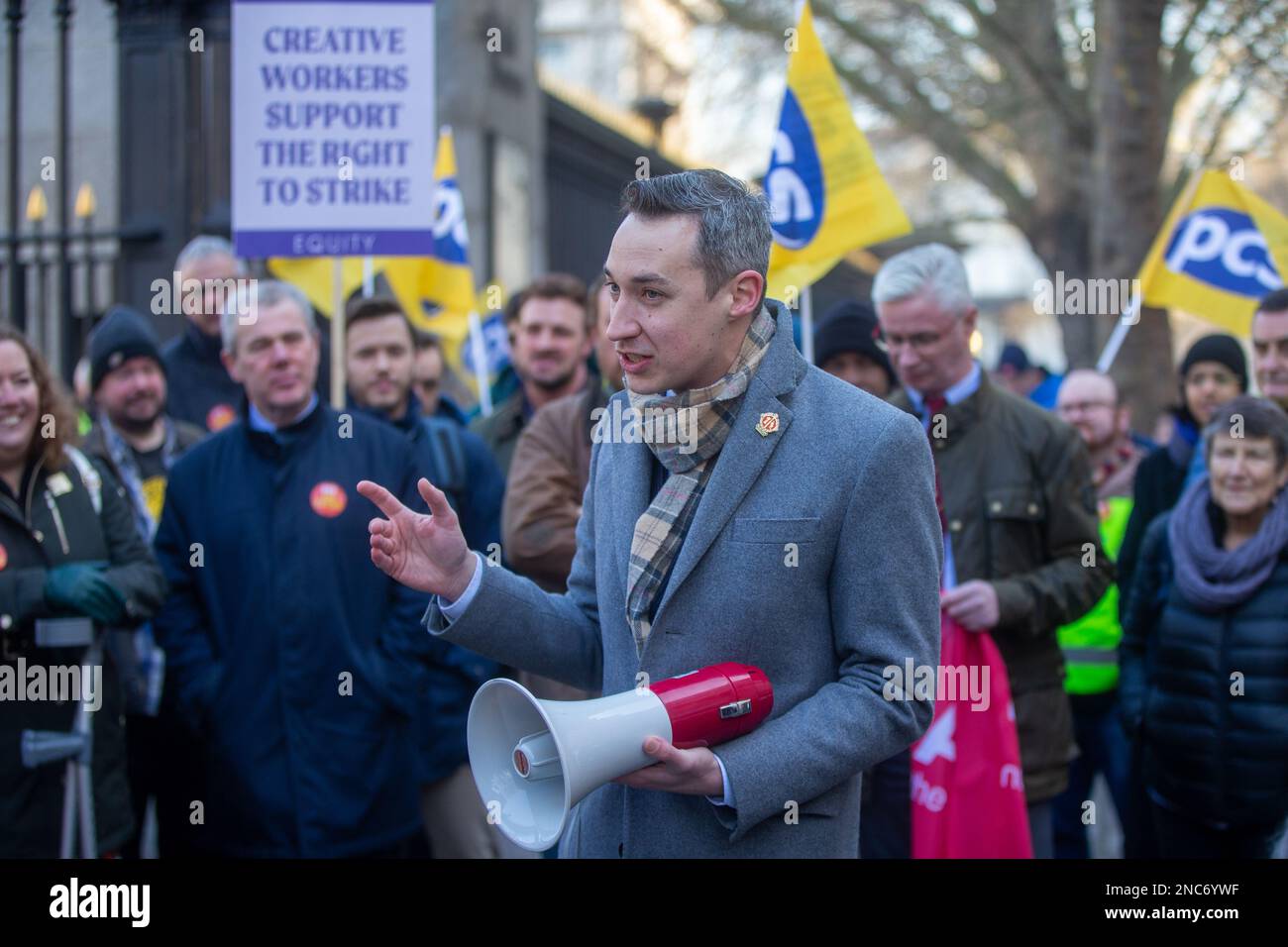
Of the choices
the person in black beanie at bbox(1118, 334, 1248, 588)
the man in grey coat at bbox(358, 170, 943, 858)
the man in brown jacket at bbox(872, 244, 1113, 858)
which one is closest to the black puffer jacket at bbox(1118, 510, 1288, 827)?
the man in brown jacket at bbox(872, 244, 1113, 858)

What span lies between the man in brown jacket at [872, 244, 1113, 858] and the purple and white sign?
2084 mm

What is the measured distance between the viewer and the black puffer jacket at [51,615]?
4.01 metres

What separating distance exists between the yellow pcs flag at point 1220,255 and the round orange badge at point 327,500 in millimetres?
4002

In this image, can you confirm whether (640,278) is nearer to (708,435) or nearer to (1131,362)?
(708,435)

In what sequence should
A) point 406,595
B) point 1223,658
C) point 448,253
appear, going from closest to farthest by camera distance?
1. point 1223,658
2. point 406,595
3. point 448,253

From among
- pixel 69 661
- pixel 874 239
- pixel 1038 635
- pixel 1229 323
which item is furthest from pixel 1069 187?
pixel 69 661

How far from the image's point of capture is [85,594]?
405cm

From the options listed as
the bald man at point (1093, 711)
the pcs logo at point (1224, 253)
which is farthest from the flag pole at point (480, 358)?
the pcs logo at point (1224, 253)

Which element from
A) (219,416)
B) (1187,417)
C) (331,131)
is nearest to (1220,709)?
(1187,417)

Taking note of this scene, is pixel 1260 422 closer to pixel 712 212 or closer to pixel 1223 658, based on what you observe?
pixel 1223 658

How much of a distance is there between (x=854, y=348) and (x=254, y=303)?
2.00m

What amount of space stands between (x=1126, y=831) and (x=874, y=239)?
231 centimetres

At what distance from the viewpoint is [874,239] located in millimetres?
5062

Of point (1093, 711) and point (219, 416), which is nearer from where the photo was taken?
point (1093, 711)
